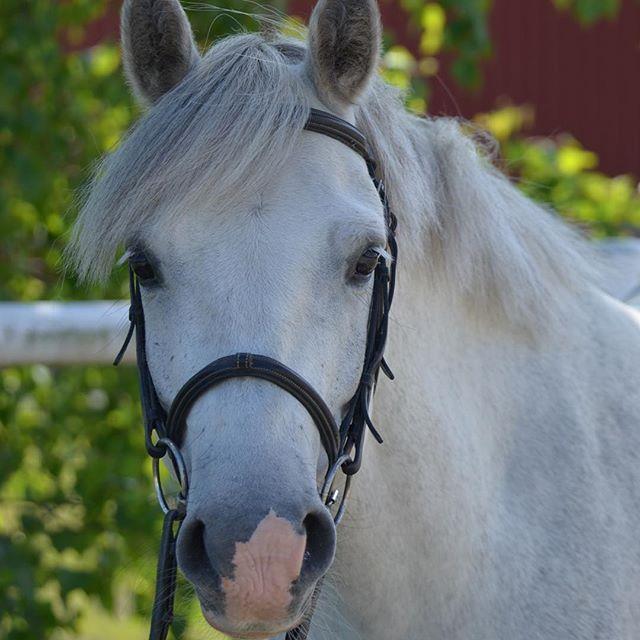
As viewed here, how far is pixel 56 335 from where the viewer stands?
3.22 metres

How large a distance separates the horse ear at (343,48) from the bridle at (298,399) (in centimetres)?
8

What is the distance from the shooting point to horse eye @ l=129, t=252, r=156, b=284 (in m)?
1.89

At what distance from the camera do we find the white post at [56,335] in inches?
124

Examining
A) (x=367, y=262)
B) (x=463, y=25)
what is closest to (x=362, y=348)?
(x=367, y=262)

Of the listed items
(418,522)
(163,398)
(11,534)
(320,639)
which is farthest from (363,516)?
(11,534)

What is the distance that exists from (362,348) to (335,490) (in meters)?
0.27

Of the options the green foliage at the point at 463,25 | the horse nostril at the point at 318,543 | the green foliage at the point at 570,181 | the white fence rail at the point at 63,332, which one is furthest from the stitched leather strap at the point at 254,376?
the green foliage at the point at 570,181

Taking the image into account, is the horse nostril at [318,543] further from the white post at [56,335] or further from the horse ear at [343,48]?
the white post at [56,335]

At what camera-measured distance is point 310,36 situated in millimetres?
2020

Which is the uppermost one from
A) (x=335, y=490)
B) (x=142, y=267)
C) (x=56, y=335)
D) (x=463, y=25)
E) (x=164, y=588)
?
(x=142, y=267)

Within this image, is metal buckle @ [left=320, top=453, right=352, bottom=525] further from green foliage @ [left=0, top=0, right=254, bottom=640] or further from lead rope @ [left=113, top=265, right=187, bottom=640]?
green foliage @ [left=0, top=0, right=254, bottom=640]

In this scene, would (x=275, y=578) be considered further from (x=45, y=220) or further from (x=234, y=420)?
(x=45, y=220)

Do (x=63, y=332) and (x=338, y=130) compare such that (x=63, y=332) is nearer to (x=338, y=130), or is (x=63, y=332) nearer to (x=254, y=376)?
(x=338, y=130)

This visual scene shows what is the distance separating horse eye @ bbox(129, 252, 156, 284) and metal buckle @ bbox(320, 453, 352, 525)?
0.48 metres
